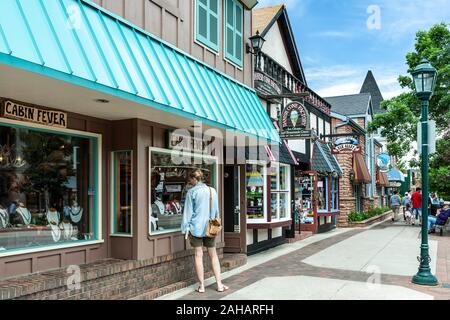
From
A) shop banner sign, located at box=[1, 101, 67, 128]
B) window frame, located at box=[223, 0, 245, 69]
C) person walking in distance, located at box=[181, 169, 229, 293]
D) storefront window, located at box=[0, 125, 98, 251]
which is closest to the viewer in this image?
shop banner sign, located at box=[1, 101, 67, 128]

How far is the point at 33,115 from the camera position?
5.65 meters

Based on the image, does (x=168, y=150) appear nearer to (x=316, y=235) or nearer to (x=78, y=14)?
(x=78, y=14)

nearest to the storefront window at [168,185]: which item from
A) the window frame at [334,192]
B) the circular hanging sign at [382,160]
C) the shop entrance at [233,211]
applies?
the shop entrance at [233,211]

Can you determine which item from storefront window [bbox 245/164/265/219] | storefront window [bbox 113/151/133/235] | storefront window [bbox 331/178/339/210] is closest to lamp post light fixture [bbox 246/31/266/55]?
storefront window [bbox 245/164/265/219]

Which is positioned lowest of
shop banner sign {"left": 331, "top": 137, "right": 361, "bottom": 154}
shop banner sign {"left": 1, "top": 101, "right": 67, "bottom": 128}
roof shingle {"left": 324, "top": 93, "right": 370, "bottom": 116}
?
shop banner sign {"left": 1, "top": 101, "right": 67, "bottom": 128}

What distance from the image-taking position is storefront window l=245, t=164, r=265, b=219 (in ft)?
38.4

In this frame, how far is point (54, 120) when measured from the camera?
5.96m

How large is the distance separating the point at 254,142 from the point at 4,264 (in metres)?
6.09

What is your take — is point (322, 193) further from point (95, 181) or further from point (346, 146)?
point (95, 181)

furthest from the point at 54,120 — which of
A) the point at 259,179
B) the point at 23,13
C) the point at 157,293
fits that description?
the point at 259,179

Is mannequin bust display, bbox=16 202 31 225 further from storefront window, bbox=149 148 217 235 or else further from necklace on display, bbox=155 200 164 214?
necklace on display, bbox=155 200 164 214

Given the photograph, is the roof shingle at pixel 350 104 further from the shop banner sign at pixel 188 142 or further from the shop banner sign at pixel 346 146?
the shop banner sign at pixel 188 142

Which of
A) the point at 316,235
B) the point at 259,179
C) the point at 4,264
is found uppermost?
the point at 259,179

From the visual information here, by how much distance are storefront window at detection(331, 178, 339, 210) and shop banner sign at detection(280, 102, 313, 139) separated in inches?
333
